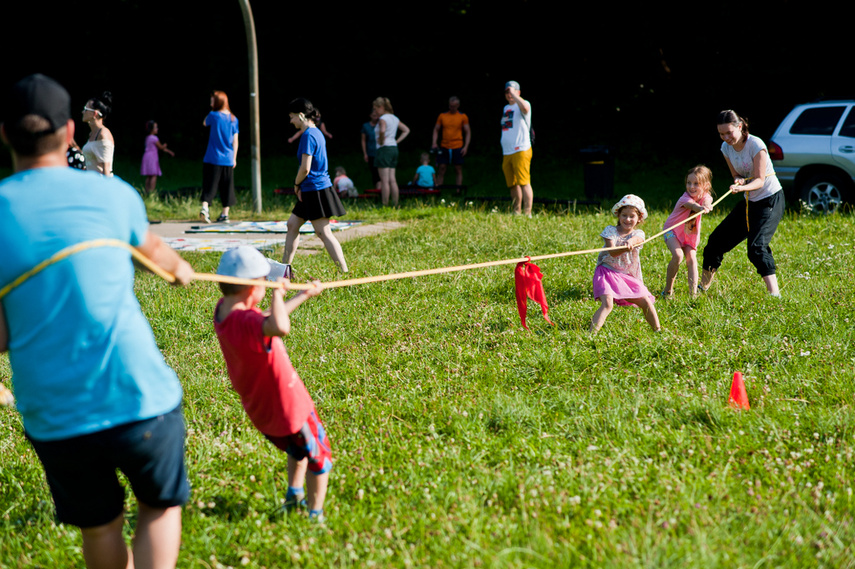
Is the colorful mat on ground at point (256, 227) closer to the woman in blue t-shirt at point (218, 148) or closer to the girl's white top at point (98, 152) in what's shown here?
the woman in blue t-shirt at point (218, 148)

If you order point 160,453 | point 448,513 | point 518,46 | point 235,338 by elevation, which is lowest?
point 448,513

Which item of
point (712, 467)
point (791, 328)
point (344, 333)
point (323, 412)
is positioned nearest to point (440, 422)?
point (323, 412)

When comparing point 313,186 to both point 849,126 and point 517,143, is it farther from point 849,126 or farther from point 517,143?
point 849,126

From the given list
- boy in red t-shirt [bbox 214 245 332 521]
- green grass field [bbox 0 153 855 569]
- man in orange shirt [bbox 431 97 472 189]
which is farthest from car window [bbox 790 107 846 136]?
boy in red t-shirt [bbox 214 245 332 521]

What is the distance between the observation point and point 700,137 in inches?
818

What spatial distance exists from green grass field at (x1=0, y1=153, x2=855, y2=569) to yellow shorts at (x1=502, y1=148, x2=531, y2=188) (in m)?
4.91

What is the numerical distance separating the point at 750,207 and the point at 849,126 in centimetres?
588

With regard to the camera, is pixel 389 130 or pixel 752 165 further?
pixel 389 130

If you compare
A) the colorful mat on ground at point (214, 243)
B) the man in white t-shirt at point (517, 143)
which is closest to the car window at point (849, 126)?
the man in white t-shirt at point (517, 143)

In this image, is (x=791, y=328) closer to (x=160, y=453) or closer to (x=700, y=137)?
(x=160, y=453)

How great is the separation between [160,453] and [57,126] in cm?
102

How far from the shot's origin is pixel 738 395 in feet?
14.0

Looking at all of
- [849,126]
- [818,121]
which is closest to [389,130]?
[818,121]

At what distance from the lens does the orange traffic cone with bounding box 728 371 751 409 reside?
423 centimetres
